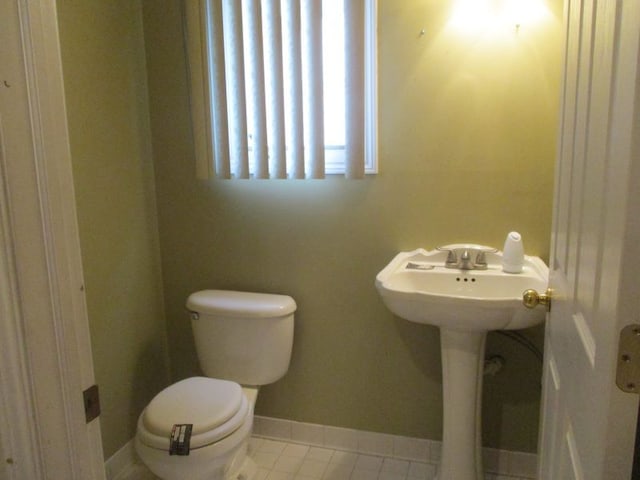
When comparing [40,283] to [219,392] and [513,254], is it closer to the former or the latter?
[219,392]

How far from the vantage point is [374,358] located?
209cm

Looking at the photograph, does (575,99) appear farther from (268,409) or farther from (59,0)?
(268,409)

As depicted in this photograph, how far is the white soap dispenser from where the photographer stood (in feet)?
5.60

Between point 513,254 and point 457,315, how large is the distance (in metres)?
0.35

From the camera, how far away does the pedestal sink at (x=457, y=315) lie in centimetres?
157

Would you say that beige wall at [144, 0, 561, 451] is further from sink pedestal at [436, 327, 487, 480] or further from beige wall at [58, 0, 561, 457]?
sink pedestal at [436, 327, 487, 480]

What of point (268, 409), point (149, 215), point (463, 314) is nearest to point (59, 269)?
point (463, 314)

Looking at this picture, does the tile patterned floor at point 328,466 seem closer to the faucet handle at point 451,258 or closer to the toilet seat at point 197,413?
the toilet seat at point 197,413

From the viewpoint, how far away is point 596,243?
70cm

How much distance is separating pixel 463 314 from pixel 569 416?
0.63m

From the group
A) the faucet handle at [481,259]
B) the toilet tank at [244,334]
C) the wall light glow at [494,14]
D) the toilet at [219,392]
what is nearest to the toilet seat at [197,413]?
the toilet at [219,392]

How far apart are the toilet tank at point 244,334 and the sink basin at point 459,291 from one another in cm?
50

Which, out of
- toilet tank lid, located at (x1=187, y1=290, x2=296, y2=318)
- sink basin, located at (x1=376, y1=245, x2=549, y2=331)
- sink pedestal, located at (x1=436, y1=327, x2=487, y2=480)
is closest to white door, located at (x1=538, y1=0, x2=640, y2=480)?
sink basin, located at (x1=376, y1=245, x2=549, y2=331)

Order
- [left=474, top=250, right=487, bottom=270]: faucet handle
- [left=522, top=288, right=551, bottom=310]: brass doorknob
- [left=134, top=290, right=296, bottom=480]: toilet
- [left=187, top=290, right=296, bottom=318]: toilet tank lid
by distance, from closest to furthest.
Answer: [left=522, top=288, right=551, bottom=310]: brass doorknob < [left=134, top=290, right=296, bottom=480]: toilet < [left=474, top=250, right=487, bottom=270]: faucet handle < [left=187, top=290, right=296, bottom=318]: toilet tank lid
